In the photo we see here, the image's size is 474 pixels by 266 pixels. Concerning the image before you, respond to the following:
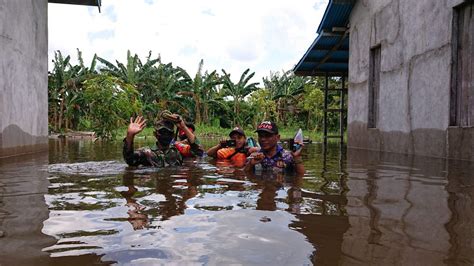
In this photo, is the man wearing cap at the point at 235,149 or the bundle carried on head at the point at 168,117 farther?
the man wearing cap at the point at 235,149

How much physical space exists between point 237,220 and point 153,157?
3.96 m

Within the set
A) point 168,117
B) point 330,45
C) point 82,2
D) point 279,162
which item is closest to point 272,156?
point 279,162

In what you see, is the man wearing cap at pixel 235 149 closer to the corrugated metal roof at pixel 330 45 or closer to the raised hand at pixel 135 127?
the raised hand at pixel 135 127

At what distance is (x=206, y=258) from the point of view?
211 centimetres

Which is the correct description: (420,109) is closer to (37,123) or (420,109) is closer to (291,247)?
(291,247)

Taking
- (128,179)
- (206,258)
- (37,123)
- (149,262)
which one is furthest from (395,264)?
(37,123)

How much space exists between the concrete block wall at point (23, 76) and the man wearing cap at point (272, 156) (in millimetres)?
4706

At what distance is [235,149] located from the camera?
801cm

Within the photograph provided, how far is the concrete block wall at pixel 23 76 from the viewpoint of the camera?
7.40 meters

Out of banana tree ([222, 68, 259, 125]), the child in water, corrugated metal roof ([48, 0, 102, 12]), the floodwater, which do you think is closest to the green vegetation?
banana tree ([222, 68, 259, 125])

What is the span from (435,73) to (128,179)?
19.4 ft

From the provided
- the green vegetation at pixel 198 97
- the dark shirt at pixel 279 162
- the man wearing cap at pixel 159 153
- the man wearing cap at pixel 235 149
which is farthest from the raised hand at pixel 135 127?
the green vegetation at pixel 198 97

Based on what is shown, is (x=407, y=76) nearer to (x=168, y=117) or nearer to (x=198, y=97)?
(x=168, y=117)

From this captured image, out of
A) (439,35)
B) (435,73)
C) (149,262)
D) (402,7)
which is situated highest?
(402,7)
